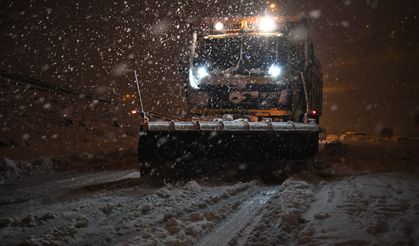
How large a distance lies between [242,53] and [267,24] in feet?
2.63

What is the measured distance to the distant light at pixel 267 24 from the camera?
7.55 meters

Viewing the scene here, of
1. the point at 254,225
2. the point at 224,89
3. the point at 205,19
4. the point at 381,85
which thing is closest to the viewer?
the point at 254,225

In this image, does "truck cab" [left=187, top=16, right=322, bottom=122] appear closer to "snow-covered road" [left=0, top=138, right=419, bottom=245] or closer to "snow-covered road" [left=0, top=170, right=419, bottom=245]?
"snow-covered road" [left=0, top=138, right=419, bottom=245]

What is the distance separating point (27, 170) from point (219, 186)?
11.7ft

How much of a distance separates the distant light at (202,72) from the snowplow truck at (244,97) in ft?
0.07

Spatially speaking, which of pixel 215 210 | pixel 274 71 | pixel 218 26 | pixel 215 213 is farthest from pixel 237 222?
pixel 218 26

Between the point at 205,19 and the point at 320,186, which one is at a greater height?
the point at 205,19

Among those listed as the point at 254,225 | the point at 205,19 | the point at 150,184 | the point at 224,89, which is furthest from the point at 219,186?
the point at 205,19

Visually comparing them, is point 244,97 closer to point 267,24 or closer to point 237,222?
point 267,24

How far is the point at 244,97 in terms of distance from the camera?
7.25 m

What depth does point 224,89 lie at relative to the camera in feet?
24.1

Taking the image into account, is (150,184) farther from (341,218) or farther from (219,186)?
(341,218)

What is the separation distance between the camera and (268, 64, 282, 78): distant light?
7.23m

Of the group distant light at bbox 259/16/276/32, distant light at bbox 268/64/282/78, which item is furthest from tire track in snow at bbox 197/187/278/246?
distant light at bbox 259/16/276/32
